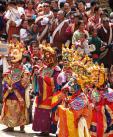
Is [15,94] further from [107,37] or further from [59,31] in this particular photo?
[107,37]

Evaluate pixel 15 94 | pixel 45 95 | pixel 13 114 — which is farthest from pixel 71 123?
pixel 13 114

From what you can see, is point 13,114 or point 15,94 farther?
point 13,114

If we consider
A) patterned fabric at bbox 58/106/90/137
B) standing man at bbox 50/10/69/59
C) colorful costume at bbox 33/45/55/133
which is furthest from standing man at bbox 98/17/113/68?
patterned fabric at bbox 58/106/90/137

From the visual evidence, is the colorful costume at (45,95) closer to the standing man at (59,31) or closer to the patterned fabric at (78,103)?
the patterned fabric at (78,103)

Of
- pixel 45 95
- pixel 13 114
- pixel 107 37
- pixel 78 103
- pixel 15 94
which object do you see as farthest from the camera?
pixel 107 37

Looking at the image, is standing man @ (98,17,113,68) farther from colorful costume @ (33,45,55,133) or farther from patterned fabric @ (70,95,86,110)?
patterned fabric @ (70,95,86,110)

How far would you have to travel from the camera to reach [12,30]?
54.4 feet

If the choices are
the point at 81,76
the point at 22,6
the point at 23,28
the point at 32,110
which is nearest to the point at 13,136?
the point at 32,110

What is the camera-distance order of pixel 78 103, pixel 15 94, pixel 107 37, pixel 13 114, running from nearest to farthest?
pixel 78 103
pixel 15 94
pixel 13 114
pixel 107 37

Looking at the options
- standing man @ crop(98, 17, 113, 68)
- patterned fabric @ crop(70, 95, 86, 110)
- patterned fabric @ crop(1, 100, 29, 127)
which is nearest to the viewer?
patterned fabric @ crop(70, 95, 86, 110)

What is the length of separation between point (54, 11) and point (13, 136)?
4.68 metres

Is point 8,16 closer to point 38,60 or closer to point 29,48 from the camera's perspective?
point 29,48

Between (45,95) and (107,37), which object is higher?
(107,37)

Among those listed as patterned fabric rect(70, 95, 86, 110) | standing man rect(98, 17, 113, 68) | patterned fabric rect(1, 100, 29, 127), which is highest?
standing man rect(98, 17, 113, 68)
